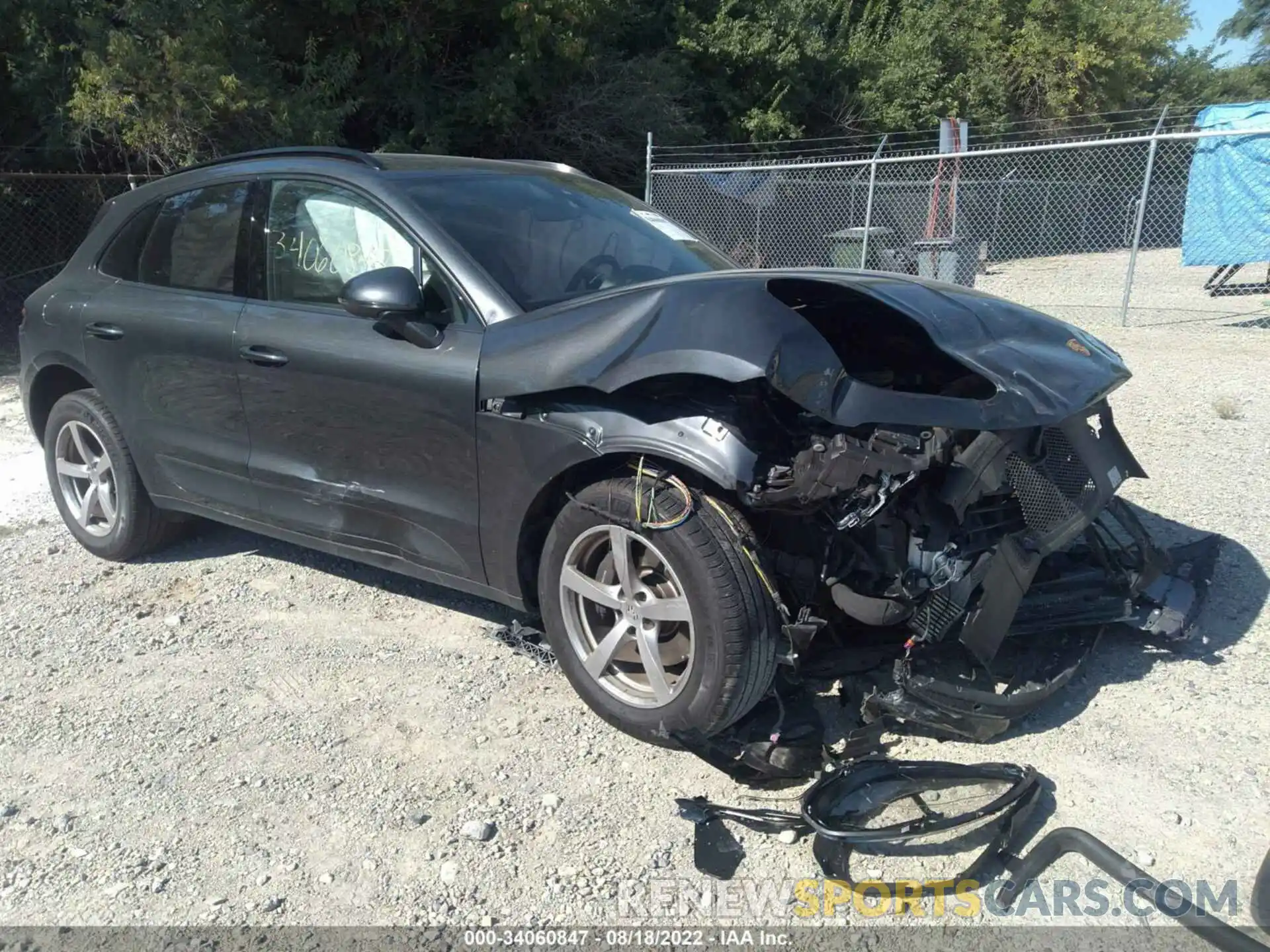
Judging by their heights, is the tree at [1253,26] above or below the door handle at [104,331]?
above

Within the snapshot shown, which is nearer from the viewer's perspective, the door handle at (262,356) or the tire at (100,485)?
the door handle at (262,356)

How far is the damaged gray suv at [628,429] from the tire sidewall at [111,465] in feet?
0.89

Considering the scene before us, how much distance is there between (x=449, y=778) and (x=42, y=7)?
1165 cm

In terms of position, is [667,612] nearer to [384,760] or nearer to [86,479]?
[384,760]

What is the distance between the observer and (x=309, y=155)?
13.8 ft

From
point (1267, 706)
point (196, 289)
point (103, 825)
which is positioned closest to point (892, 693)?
point (1267, 706)

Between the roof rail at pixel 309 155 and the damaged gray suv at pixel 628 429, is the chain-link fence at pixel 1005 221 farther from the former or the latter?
the damaged gray suv at pixel 628 429

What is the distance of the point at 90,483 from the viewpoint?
502 cm

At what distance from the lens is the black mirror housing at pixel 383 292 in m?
3.38

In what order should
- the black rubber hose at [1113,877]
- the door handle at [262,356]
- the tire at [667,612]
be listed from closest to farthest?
1. the black rubber hose at [1113,877]
2. the tire at [667,612]
3. the door handle at [262,356]

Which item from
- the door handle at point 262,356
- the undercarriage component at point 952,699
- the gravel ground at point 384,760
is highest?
the door handle at point 262,356

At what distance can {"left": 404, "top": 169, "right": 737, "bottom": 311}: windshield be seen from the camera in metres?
3.76

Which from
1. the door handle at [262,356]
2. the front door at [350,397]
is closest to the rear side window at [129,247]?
the front door at [350,397]

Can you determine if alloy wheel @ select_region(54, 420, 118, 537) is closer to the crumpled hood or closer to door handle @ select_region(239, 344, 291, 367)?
door handle @ select_region(239, 344, 291, 367)
